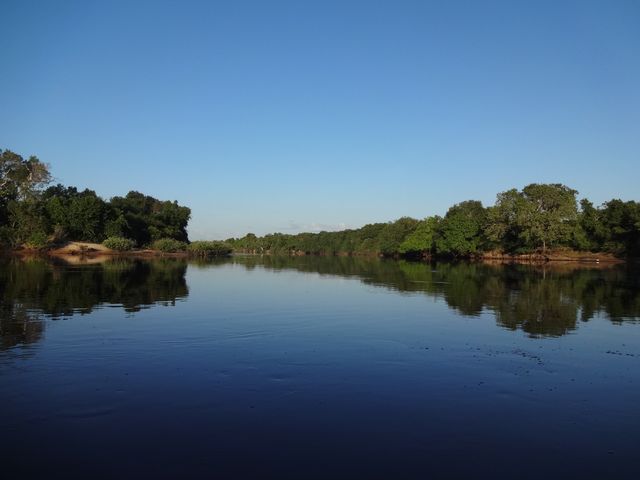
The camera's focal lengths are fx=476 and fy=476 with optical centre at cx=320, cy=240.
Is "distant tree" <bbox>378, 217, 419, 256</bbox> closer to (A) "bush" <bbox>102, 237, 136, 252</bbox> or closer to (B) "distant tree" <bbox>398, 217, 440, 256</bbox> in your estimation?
(B) "distant tree" <bbox>398, 217, 440, 256</bbox>

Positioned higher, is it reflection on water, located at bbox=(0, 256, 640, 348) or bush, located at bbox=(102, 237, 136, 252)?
bush, located at bbox=(102, 237, 136, 252)

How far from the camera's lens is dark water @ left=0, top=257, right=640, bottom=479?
8.00 m

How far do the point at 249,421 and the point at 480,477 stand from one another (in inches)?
174

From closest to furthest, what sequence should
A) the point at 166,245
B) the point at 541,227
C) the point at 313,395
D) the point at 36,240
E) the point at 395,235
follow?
1. the point at 313,395
2. the point at 36,240
3. the point at 541,227
4. the point at 166,245
5. the point at 395,235

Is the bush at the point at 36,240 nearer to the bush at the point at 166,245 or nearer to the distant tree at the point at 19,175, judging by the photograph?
the distant tree at the point at 19,175

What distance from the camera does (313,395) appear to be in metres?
11.3

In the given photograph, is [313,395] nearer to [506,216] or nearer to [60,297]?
[60,297]

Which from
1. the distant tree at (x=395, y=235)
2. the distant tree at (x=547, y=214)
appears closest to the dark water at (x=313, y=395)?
the distant tree at (x=547, y=214)

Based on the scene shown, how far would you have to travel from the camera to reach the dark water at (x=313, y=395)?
315 inches

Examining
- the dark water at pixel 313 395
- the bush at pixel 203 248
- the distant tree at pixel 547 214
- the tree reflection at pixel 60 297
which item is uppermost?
the distant tree at pixel 547 214

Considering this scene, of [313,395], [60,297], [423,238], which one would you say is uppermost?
[423,238]

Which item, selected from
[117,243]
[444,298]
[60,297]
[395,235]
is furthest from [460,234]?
[60,297]

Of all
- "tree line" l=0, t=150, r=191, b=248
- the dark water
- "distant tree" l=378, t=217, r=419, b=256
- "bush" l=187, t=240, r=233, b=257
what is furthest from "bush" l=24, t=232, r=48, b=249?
"distant tree" l=378, t=217, r=419, b=256

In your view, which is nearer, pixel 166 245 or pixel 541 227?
pixel 541 227
